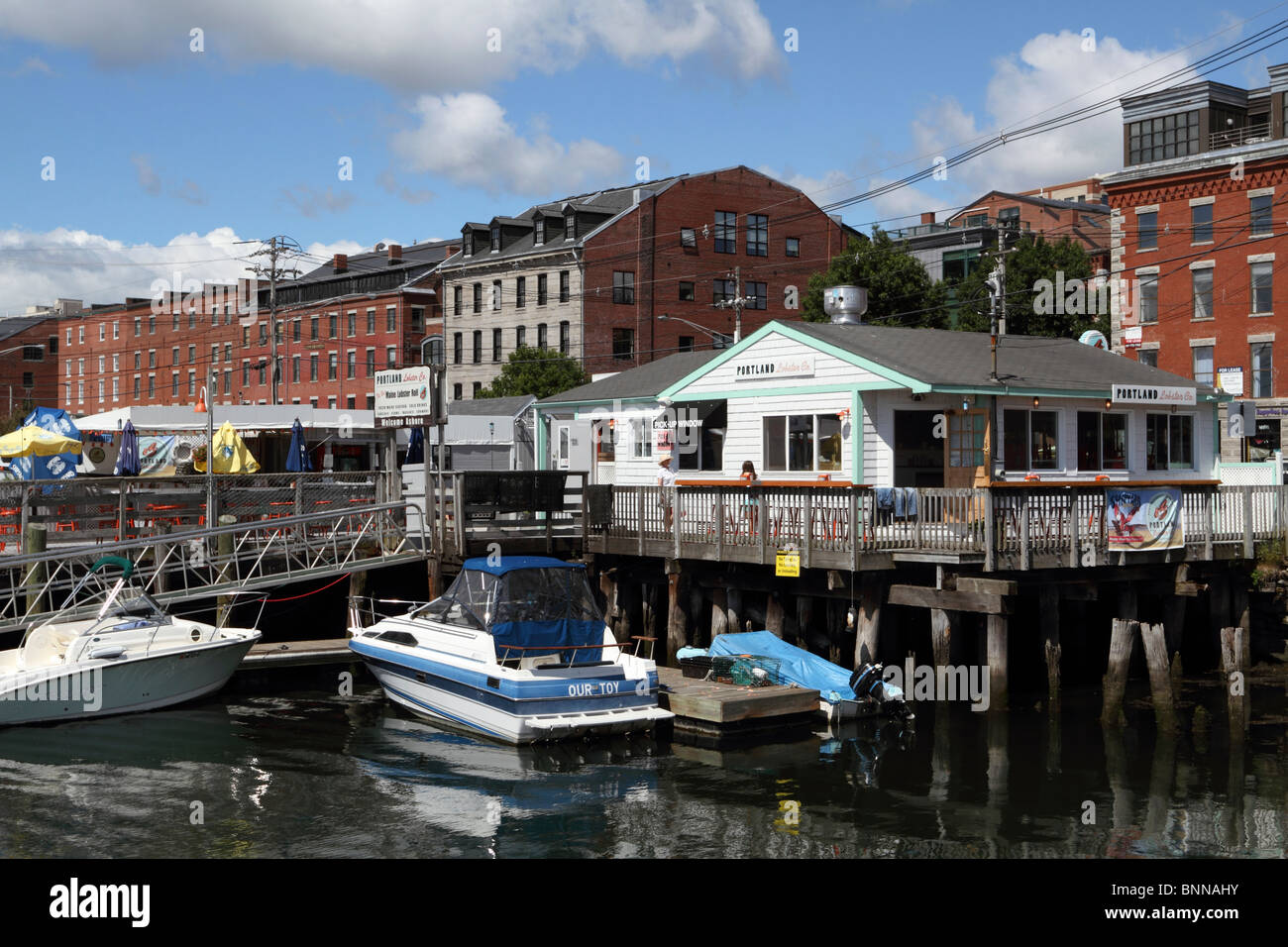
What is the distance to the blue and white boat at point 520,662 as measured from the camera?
18.5 m

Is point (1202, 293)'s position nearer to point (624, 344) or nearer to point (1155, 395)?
point (1155, 395)

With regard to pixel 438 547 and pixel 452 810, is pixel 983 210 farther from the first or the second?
pixel 452 810

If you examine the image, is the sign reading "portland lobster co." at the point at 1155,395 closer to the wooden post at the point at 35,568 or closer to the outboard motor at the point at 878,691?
the outboard motor at the point at 878,691

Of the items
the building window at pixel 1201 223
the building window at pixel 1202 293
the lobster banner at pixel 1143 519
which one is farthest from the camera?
the building window at pixel 1201 223

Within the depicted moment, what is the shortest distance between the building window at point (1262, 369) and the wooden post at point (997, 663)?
106 feet

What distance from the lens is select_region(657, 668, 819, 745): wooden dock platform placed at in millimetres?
19234

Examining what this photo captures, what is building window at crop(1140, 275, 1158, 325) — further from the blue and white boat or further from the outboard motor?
the blue and white boat

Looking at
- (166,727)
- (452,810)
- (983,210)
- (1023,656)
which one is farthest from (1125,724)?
(983,210)

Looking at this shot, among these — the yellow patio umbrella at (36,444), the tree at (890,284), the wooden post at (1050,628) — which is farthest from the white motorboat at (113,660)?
the tree at (890,284)

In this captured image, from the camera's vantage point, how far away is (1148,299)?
51000mm

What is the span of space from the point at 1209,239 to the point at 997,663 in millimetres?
34893

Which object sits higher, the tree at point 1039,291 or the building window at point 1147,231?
the building window at point 1147,231

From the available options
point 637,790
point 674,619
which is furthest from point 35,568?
point 637,790
